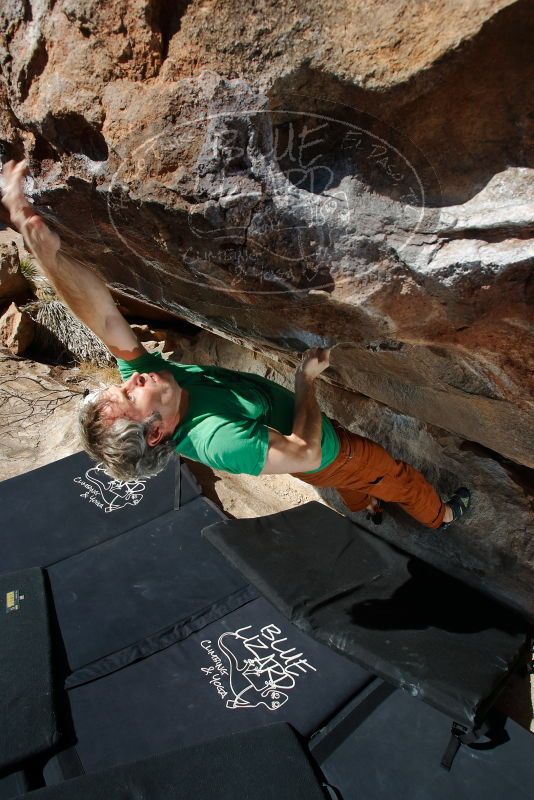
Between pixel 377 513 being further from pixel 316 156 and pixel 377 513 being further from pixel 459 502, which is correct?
pixel 316 156

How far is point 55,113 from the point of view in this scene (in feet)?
3.84

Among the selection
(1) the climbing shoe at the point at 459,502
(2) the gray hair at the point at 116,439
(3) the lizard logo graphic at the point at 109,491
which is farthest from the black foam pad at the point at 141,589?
(2) the gray hair at the point at 116,439

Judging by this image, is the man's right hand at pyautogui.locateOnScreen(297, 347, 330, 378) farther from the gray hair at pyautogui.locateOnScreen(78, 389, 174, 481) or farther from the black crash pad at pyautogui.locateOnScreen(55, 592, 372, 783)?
the black crash pad at pyautogui.locateOnScreen(55, 592, 372, 783)

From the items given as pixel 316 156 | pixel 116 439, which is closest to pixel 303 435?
pixel 116 439

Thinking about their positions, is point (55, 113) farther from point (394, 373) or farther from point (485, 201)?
point (394, 373)

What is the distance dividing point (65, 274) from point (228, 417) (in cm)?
57

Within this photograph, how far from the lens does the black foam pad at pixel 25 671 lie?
1.80m

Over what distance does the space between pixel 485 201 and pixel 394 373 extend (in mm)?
857

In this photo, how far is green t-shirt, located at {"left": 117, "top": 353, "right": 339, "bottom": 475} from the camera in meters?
1.39

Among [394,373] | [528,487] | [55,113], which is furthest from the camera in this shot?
[528,487]

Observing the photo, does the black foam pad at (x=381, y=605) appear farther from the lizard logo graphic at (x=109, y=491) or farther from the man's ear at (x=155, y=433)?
the man's ear at (x=155, y=433)

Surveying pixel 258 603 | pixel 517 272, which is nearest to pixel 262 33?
pixel 517 272

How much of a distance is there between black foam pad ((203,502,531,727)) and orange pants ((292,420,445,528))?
13.0 inches

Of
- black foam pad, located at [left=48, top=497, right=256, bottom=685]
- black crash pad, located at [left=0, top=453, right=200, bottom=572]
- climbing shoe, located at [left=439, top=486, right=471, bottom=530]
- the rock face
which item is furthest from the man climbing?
black crash pad, located at [left=0, top=453, right=200, bottom=572]
